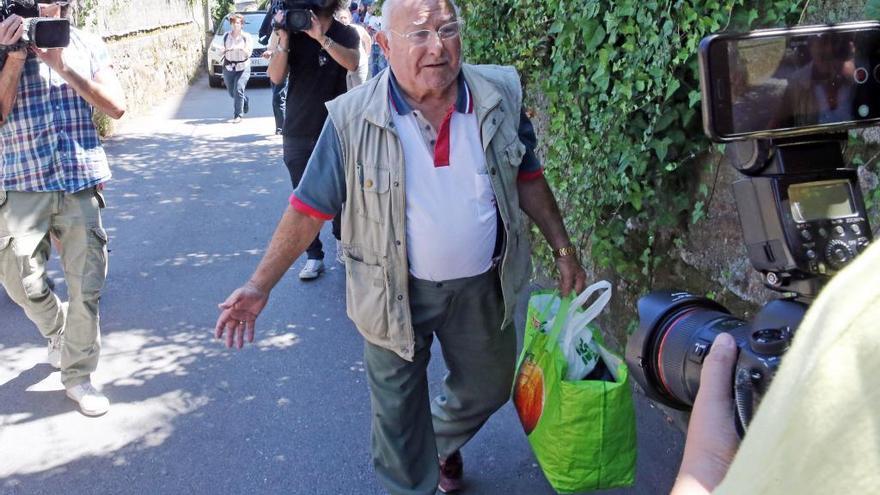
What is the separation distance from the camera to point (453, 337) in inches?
116

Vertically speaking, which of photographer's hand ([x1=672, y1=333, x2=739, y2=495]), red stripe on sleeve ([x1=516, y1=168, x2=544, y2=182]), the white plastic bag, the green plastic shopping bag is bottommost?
the green plastic shopping bag

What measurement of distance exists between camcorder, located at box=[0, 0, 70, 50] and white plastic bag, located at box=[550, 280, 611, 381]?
7.72 ft

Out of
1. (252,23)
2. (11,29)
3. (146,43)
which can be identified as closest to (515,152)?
(11,29)

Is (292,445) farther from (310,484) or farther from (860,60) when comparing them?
(860,60)

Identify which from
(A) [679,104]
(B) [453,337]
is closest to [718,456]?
(B) [453,337]

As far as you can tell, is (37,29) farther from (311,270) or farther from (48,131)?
(311,270)

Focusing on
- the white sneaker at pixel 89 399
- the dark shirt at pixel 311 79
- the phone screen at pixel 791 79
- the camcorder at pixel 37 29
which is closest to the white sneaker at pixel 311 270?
the dark shirt at pixel 311 79

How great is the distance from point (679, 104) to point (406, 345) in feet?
4.48

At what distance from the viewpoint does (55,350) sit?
14.2ft

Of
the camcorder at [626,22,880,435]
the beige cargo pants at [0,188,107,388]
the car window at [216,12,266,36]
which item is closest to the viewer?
the camcorder at [626,22,880,435]

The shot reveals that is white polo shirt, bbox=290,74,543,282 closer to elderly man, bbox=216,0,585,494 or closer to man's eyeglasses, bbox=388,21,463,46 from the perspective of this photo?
elderly man, bbox=216,0,585,494

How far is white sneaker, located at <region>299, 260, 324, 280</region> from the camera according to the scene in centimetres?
571

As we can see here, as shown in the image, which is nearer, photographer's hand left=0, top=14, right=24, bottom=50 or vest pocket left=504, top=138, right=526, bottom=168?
vest pocket left=504, top=138, right=526, bottom=168

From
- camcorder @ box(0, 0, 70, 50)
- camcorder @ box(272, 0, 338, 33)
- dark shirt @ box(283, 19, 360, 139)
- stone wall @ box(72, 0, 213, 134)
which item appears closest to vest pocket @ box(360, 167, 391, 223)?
camcorder @ box(0, 0, 70, 50)
